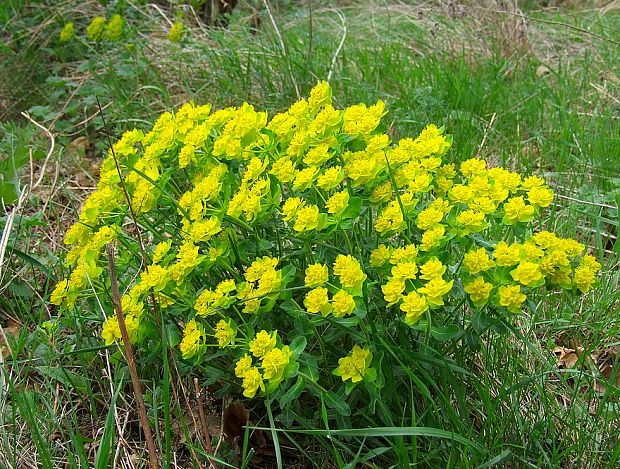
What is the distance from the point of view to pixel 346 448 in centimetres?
142

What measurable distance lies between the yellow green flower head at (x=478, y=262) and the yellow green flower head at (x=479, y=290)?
0.02m

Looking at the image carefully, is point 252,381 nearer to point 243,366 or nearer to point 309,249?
point 243,366

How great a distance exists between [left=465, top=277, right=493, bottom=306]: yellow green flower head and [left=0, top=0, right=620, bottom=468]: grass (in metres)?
0.14

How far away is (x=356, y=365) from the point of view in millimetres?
1327

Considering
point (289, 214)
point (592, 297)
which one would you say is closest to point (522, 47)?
point (592, 297)

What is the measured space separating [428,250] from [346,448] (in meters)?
0.43

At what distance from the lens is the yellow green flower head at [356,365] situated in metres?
1.33

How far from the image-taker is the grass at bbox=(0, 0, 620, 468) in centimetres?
148

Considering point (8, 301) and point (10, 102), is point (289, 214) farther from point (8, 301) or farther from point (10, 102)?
point (10, 102)

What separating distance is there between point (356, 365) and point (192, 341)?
31 centimetres

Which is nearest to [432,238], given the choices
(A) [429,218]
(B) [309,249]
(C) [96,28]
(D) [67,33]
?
(A) [429,218]

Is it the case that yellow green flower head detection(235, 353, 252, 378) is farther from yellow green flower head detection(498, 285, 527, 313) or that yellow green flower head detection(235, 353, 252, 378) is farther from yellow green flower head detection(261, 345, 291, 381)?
yellow green flower head detection(498, 285, 527, 313)

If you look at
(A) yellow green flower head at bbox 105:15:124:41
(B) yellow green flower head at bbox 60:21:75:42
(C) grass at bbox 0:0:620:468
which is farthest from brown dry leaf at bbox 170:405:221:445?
(B) yellow green flower head at bbox 60:21:75:42

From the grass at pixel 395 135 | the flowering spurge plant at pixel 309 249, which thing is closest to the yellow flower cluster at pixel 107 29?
the grass at pixel 395 135
